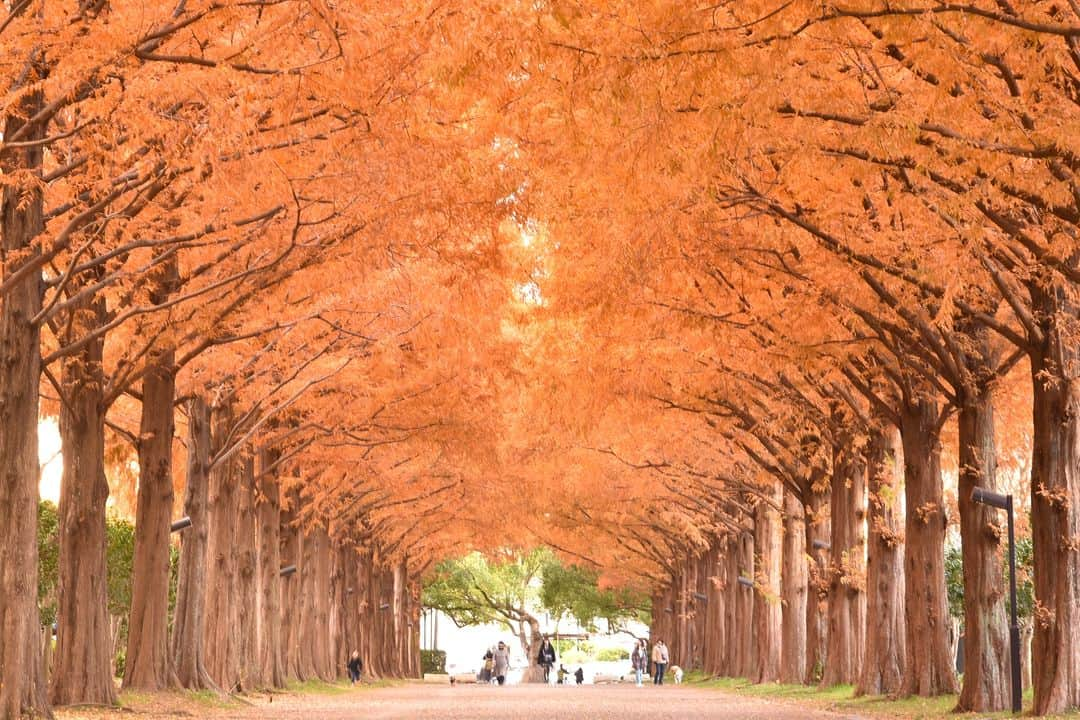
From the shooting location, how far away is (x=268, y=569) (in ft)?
105

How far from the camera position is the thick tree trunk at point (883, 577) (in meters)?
24.2

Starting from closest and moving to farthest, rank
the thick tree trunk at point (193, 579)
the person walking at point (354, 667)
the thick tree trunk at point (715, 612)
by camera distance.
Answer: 1. the thick tree trunk at point (193, 579)
2. the person walking at point (354, 667)
3. the thick tree trunk at point (715, 612)

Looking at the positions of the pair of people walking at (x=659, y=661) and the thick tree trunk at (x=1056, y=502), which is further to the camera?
the pair of people walking at (x=659, y=661)

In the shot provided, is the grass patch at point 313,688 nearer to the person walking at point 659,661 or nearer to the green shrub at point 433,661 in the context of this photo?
the person walking at point 659,661

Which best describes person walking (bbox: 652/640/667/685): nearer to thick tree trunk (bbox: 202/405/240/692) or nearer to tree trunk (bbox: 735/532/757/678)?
tree trunk (bbox: 735/532/757/678)

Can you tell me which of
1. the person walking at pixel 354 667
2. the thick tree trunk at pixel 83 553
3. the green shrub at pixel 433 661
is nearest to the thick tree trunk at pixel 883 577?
the thick tree trunk at pixel 83 553

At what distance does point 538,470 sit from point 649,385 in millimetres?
20999

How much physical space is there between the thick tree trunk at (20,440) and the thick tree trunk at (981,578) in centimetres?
1095

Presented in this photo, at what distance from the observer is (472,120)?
15078mm

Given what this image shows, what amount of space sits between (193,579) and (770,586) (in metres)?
17.2

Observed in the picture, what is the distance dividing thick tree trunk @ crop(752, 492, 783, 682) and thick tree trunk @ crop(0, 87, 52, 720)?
24.4 m

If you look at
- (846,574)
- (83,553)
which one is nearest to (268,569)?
(846,574)

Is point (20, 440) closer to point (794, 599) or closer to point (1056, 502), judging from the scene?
point (1056, 502)

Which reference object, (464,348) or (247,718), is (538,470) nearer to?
(464,348)
